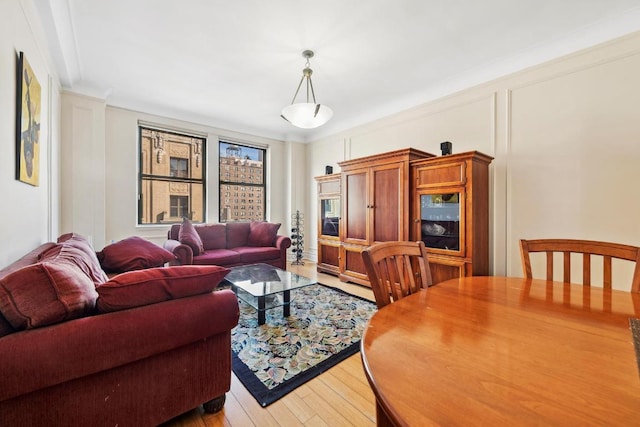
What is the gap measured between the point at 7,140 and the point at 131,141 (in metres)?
2.56

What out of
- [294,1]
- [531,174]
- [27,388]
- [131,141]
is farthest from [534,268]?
[131,141]

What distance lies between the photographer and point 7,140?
156 cm

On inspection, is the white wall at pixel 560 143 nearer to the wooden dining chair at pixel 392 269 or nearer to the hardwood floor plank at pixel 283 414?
the wooden dining chair at pixel 392 269

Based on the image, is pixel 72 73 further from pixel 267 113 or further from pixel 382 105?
pixel 382 105

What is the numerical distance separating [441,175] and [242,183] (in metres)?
3.57

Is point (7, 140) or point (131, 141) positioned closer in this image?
point (7, 140)

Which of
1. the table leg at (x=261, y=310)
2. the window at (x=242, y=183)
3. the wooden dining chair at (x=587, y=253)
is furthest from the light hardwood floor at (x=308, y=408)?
the window at (x=242, y=183)

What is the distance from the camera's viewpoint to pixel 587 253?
133 centimetres

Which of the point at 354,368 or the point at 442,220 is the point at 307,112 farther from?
the point at 354,368

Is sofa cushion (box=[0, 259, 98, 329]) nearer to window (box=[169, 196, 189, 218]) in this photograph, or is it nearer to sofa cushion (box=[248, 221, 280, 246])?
sofa cushion (box=[248, 221, 280, 246])

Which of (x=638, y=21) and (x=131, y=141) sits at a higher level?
(x=638, y=21)

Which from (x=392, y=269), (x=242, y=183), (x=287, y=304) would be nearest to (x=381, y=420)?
(x=392, y=269)

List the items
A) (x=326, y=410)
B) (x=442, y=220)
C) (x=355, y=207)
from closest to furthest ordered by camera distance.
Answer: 1. (x=326, y=410)
2. (x=442, y=220)
3. (x=355, y=207)

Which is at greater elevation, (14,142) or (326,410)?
(14,142)
